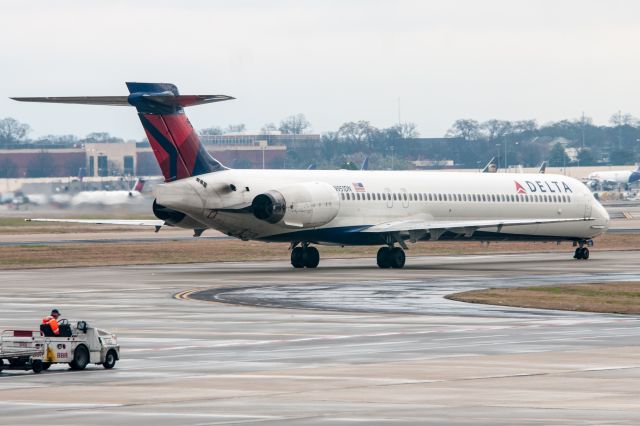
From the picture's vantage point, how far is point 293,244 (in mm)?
66188

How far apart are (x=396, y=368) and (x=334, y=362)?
1712 millimetres

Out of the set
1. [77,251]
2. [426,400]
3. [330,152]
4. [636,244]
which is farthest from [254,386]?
[330,152]

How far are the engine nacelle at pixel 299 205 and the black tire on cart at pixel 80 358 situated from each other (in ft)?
101

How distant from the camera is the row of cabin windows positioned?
215 feet

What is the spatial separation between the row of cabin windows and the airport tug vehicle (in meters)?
35.5

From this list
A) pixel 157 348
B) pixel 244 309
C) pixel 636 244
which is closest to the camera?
pixel 157 348

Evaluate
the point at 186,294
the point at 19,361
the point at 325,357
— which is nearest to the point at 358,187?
the point at 186,294

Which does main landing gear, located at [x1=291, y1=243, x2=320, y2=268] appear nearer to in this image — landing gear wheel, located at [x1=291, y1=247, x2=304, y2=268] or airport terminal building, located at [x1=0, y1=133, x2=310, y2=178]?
landing gear wheel, located at [x1=291, y1=247, x2=304, y2=268]

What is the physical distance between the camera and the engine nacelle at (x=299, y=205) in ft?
197

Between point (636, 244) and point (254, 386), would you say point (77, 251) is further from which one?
point (254, 386)

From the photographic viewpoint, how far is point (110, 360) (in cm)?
2922

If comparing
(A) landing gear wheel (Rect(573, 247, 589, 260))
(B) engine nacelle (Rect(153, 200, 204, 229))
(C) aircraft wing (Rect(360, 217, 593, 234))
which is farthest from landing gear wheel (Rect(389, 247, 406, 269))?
(A) landing gear wheel (Rect(573, 247, 589, 260))

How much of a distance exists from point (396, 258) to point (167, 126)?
42.8 feet

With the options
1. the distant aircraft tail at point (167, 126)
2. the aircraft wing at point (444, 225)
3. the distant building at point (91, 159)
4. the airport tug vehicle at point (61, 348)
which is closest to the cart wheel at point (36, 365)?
the airport tug vehicle at point (61, 348)
